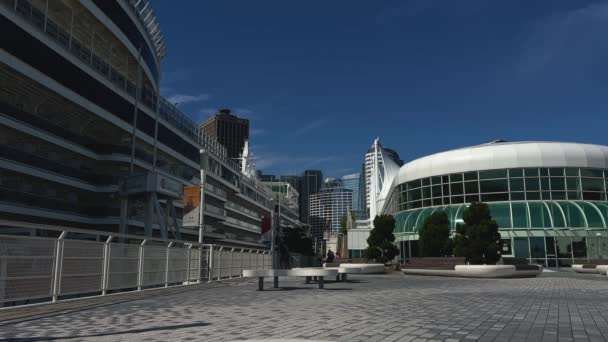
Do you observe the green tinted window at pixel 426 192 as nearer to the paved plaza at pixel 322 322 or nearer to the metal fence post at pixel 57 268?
the paved plaza at pixel 322 322

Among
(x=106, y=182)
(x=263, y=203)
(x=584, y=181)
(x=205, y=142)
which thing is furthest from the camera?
(x=263, y=203)

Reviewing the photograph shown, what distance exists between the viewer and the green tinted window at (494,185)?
48.0 meters

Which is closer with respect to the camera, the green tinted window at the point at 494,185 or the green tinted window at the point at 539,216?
the green tinted window at the point at 539,216

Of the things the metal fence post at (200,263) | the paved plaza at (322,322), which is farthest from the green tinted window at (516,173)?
the paved plaza at (322,322)

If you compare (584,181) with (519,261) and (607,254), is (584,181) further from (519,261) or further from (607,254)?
(519,261)

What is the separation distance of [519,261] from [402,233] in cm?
1927

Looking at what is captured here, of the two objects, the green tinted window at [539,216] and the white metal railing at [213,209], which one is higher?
the white metal railing at [213,209]

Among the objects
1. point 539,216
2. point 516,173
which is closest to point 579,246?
point 539,216

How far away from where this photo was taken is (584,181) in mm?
46969

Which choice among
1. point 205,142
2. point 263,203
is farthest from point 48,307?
point 263,203

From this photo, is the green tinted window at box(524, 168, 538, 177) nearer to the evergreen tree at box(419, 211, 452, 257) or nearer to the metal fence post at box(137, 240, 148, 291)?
the evergreen tree at box(419, 211, 452, 257)

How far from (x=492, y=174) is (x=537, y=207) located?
16.7 ft

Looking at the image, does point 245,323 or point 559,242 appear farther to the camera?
point 559,242

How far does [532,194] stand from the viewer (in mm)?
47219
